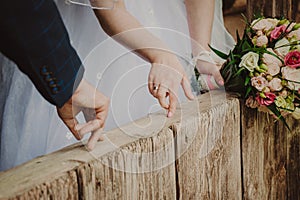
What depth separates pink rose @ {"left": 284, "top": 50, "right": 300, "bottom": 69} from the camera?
1.12 m

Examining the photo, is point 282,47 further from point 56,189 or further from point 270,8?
point 56,189

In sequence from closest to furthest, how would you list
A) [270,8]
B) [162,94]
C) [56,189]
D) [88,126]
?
[56,189]
[88,126]
[162,94]
[270,8]

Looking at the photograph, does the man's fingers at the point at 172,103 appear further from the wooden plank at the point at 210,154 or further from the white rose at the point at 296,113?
the white rose at the point at 296,113

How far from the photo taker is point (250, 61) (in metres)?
1.16

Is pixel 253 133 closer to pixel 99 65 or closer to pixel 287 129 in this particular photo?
pixel 287 129

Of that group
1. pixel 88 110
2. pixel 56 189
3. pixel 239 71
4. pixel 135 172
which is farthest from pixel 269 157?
pixel 56 189

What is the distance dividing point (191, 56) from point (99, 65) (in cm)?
33

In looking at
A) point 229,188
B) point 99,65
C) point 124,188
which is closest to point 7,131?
point 99,65

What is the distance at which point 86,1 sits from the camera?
107 cm

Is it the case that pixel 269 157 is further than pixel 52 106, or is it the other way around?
pixel 269 157

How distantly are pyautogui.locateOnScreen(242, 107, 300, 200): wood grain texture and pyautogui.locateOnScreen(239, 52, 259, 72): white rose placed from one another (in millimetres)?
→ 123

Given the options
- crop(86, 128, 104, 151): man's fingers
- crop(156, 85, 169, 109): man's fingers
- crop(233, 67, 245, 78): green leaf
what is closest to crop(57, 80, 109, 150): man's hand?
crop(86, 128, 104, 151): man's fingers

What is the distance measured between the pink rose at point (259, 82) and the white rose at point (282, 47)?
82 millimetres

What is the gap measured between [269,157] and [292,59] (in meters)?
0.31
